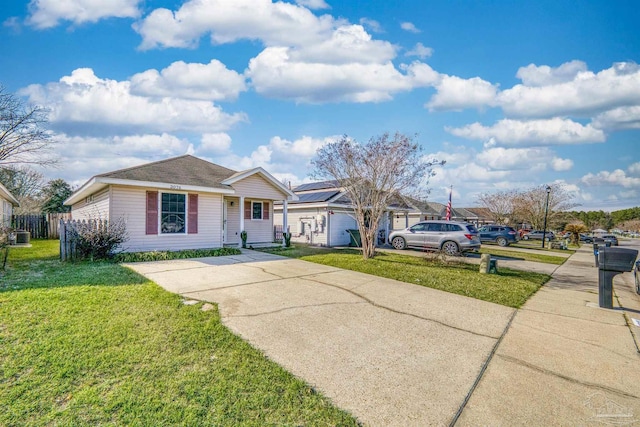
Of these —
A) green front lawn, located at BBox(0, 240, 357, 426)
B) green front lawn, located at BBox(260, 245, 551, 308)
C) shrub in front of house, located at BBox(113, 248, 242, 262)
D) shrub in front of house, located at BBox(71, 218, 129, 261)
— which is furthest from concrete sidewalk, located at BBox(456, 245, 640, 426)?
shrub in front of house, located at BBox(71, 218, 129, 261)

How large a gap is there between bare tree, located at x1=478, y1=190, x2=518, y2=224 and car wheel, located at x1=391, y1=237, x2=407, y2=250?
26830mm

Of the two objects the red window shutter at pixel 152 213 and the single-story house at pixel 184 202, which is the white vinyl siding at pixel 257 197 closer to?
the single-story house at pixel 184 202

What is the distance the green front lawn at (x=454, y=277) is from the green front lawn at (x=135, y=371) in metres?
5.32

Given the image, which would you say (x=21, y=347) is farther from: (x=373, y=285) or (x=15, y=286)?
(x=373, y=285)

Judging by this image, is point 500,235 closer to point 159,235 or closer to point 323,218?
point 323,218

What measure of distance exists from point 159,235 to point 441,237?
1221cm

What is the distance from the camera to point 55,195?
29.0 meters

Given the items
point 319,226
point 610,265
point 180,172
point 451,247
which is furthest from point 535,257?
point 180,172

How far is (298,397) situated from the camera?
109 inches

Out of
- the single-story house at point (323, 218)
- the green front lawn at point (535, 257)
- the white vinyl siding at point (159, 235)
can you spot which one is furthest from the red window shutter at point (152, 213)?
the green front lawn at point (535, 257)

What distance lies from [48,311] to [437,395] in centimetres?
564

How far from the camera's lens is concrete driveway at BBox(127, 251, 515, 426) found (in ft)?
9.39

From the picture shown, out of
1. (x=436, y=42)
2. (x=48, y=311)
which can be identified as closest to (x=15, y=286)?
(x=48, y=311)

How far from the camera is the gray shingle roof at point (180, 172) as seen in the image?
11.0 metres
